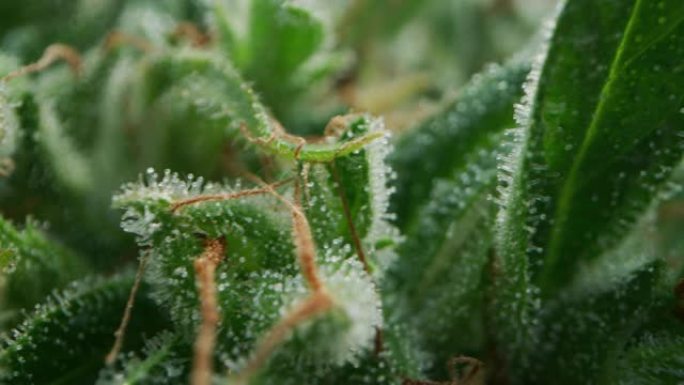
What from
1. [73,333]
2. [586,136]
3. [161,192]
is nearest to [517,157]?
[586,136]

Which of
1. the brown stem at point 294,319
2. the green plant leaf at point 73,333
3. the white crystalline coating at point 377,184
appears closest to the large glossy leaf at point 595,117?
the white crystalline coating at point 377,184

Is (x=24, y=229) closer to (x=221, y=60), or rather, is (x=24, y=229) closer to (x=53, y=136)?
(x=53, y=136)

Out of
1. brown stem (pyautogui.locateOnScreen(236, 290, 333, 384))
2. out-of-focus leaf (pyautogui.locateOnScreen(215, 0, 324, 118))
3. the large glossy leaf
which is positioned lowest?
brown stem (pyautogui.locateOnScreen(236, 290, 333, 384))

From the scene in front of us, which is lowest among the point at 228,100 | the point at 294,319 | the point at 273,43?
the point at 294,319

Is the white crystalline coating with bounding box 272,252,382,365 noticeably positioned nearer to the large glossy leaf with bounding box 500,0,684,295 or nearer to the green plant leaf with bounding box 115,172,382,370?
the green plant leaf with bounding box 115,172,382,370

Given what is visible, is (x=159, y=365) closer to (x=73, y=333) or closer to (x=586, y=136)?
(x=73, y=333)

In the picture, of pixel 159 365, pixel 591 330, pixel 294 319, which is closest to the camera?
pixel 294 319

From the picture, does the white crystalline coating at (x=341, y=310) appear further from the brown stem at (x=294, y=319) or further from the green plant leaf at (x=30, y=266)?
the green plant leaf at (x=30, y=266)

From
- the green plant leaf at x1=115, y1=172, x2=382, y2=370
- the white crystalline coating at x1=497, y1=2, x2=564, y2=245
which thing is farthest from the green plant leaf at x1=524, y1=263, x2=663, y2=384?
the green plant leaf at x1=115, y1=172, x2=382, y2=370

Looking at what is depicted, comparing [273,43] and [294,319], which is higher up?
[273,43]
